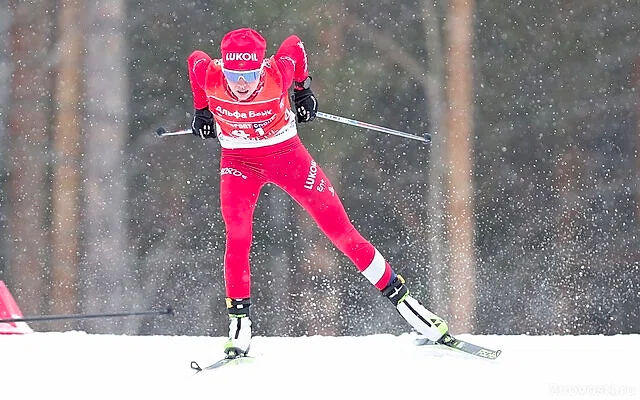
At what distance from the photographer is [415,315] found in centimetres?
425

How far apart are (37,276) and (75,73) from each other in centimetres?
278

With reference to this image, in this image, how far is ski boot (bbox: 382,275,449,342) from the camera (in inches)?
167

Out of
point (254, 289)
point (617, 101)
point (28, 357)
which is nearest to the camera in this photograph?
point (28, 357)

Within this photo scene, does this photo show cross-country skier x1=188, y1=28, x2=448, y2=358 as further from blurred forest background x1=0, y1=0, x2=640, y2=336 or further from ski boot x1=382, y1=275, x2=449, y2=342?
blurred forest background x1=0, y1=0, x2=640, y2=336

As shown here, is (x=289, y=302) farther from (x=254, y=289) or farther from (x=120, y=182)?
(x=120, y=182)

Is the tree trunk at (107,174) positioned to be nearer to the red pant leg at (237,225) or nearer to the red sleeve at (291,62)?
the red pant leg at (237,225)

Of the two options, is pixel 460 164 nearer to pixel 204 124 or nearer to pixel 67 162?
pixel 67 162

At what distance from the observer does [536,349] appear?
423 cm

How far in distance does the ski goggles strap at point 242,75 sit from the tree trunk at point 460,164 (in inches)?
309

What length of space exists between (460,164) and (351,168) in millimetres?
1439

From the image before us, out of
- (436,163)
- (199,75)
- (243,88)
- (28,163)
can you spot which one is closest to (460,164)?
(436,163)

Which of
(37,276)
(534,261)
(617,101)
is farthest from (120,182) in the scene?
(617,101)

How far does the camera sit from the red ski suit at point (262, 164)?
4.17 m

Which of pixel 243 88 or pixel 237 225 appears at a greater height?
pixel 243 88
